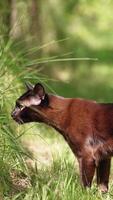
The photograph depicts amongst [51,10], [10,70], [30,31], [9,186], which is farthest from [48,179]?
[51,10]

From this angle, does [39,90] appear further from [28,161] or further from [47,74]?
[47,74]

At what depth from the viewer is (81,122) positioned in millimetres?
8148

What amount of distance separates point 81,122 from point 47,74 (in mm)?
10517

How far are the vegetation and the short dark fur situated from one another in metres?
0.20

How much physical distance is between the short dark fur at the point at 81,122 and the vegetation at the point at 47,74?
198 mm

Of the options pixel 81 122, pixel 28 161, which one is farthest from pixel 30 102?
pixel 28 161

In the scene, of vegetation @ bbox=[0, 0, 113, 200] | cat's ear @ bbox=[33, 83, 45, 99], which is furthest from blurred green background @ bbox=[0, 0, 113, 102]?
cat's ear @ bbox=[33, 83, 45, 99]

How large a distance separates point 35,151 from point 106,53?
12.4m

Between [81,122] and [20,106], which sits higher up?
Answer: [20,106]

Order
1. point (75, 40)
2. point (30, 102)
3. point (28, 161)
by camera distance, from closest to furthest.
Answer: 1. point (30, 102)
2. point (28, 161)
3. point (75, 40)

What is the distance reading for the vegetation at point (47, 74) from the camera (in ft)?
25.8

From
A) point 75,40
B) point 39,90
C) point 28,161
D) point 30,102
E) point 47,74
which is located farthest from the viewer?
point 75,40

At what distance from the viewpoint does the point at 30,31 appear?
1628 cm

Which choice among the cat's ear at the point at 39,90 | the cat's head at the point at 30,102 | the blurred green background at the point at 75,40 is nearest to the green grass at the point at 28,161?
the cat's head at the point at 30,102
